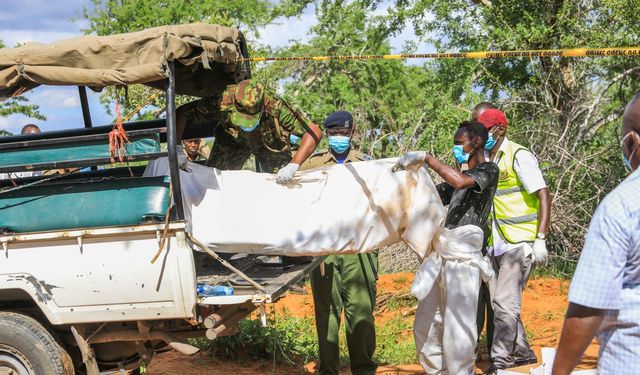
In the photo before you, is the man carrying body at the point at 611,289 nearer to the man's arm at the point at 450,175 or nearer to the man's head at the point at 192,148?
the man's arm at the point at 450,175

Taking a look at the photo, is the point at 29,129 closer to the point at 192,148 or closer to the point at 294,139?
the point at 192,148

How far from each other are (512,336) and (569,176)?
3.60m

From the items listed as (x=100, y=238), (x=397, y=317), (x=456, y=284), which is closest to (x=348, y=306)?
(x=456, y=284)

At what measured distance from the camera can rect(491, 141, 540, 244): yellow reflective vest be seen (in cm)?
585

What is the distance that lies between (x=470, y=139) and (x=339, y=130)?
100 centimetres

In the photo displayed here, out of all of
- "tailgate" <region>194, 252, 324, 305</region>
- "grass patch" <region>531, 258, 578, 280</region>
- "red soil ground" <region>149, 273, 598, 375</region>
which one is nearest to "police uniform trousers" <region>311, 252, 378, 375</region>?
"tailgate" <region>194, 252, 324, 305</region>

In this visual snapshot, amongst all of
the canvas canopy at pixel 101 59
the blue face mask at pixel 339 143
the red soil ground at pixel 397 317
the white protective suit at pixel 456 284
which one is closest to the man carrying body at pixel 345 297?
the blue face mask at pixel 339 143

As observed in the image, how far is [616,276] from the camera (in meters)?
2.35

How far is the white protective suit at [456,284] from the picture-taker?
190 inches

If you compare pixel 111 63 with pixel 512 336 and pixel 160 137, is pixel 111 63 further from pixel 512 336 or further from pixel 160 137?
pixel 512 336

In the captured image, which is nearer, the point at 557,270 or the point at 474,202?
the point at 474,202

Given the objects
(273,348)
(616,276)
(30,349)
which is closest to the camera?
(616,276)

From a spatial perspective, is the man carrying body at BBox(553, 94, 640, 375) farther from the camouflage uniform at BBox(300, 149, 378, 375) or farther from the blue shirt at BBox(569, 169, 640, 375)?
the camouflage uniform at BBox(300, 149, 378, 375)

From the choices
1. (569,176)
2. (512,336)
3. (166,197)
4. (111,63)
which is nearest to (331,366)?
(512,336)
